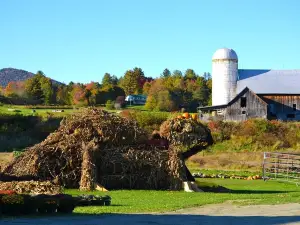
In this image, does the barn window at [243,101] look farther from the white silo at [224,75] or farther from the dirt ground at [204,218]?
the dirt ground at [204,218]

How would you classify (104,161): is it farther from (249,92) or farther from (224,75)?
(224,75)

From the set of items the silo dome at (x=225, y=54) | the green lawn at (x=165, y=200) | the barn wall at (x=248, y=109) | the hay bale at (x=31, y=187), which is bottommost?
the green lawn at (x=165, y=200)

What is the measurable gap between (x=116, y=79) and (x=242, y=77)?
253ft

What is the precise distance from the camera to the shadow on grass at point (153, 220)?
1452cm

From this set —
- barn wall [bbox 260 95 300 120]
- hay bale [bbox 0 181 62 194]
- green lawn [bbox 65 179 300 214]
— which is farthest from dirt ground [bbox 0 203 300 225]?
barn wall [bbox 260 95 300 120]

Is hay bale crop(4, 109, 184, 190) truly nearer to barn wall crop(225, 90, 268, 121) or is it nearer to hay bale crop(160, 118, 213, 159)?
hay bale crop(160, 118, 213, 159)

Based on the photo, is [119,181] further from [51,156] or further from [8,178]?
[8,178]

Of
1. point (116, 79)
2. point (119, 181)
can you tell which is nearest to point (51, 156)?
point (119, 181)

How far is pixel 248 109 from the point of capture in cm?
7644

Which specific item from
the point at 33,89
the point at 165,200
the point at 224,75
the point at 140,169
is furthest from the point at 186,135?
the point at 33,89

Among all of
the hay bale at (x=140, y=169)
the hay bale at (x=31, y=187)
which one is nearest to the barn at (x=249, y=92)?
the hay bale at (x=140, y=169)

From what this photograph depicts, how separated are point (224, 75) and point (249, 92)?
729cm

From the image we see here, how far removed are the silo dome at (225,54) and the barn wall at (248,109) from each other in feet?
28.1

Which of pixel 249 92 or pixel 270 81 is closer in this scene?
pixel 249 92
